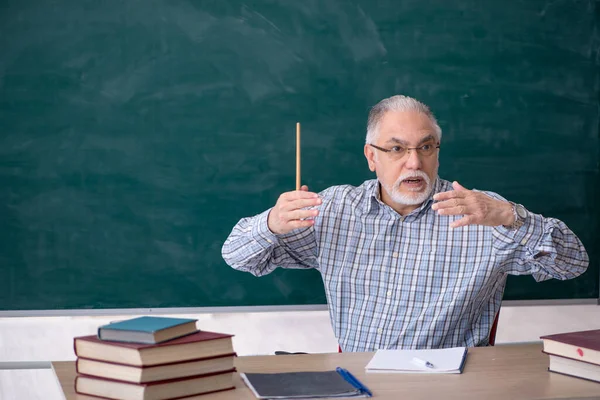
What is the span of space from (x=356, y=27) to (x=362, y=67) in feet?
0.52

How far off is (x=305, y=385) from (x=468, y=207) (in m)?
0.70

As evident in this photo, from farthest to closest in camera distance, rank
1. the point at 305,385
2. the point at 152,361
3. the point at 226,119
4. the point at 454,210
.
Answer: the point at 226,119
the point at 454,210
the point at 305,385
the point at 152,361

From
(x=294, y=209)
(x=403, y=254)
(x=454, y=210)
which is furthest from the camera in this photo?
(x=403, y=254)

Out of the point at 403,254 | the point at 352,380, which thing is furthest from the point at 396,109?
the point at 352,380

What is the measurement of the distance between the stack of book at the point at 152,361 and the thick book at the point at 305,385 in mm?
88

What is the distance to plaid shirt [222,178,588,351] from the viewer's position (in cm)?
244

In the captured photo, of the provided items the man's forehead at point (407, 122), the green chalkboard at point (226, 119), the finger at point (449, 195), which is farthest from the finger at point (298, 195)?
the green chalkboard at point (226, 119)

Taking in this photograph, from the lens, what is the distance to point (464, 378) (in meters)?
1.79

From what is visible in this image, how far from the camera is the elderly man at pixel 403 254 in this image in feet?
8.02

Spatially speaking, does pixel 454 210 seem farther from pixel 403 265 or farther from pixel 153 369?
pixel 153 369

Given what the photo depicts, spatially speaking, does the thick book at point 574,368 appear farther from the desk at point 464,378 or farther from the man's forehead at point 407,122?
the man's forehead at point 407,122

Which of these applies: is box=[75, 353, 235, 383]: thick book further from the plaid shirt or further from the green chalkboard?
the green chalkboard

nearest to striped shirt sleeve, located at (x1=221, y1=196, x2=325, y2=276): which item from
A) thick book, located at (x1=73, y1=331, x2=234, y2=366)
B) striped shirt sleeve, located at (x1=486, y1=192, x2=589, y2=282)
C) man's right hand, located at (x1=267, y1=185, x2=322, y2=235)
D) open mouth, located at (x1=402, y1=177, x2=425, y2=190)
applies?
man's right hand, located at (x1=267, y1=185, x2=322, y2=235)

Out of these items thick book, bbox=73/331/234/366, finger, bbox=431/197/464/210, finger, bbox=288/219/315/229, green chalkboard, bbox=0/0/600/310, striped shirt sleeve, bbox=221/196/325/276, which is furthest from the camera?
green chalkboard, bbox=0/0/600/310
